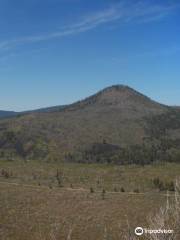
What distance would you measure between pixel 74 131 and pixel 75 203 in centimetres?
9077

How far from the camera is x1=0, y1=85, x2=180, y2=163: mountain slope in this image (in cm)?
12875

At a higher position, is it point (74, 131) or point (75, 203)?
point (74, 131)

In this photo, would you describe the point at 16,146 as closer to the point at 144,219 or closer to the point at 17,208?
the point at 17,208

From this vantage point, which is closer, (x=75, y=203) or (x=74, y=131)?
(x=75, y=203)

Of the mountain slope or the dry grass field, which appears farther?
the mountain slope

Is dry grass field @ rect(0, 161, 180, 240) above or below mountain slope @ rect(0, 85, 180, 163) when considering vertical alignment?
below

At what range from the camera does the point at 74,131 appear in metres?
142

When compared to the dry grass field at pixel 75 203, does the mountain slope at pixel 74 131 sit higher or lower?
higher

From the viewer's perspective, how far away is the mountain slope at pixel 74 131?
12875 cm

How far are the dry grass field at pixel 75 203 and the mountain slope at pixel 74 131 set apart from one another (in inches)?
1827

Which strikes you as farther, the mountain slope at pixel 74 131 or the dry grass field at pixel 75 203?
the mountain slope at pixel 74 131

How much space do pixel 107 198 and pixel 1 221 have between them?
14134 mm

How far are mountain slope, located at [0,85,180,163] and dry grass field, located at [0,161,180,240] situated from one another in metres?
46.4

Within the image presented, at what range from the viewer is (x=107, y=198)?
53.3 metres
